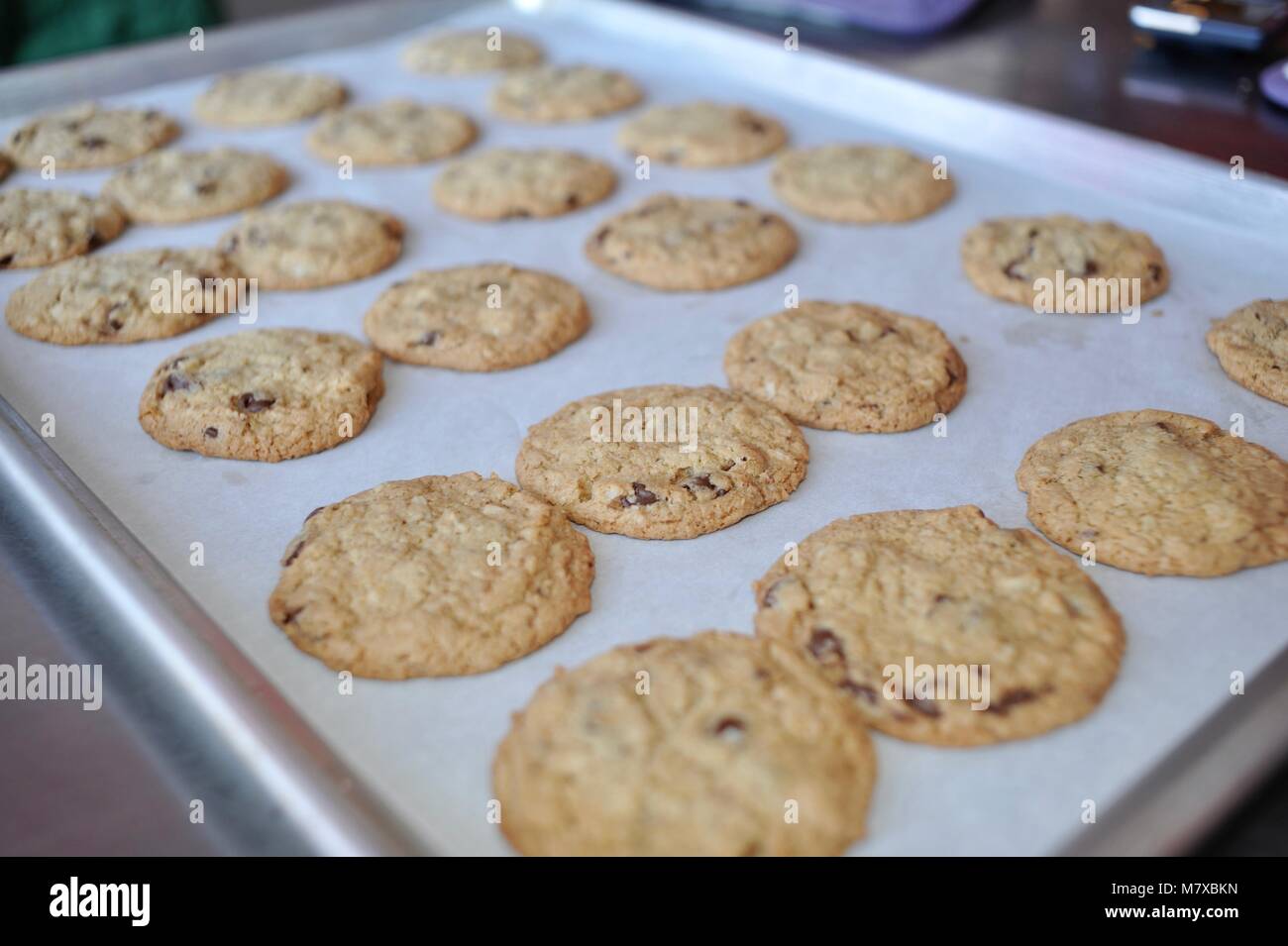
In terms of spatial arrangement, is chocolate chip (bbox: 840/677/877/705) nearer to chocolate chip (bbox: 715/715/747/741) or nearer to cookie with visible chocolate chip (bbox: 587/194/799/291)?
chocolate chip (bbox: 715/715/747/741)

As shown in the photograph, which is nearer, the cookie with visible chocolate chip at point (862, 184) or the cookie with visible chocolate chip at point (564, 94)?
the cookie with visible chocolate chip at point (862, 184)

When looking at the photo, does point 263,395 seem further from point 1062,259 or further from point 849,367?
point 1062,259

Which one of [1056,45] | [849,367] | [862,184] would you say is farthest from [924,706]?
[1056,45]

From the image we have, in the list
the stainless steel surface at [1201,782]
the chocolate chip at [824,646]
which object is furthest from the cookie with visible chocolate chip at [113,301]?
the stainless steel surface at [1201,782]

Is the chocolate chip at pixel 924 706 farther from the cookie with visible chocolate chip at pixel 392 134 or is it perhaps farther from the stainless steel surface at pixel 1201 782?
the cookie with visible chocolate chip at pixel 392 134

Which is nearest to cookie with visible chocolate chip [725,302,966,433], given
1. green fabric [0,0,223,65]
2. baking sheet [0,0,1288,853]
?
baking sheet [0,0,1288,853]

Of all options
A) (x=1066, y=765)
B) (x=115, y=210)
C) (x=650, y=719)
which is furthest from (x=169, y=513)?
(x=1066, y=765)
